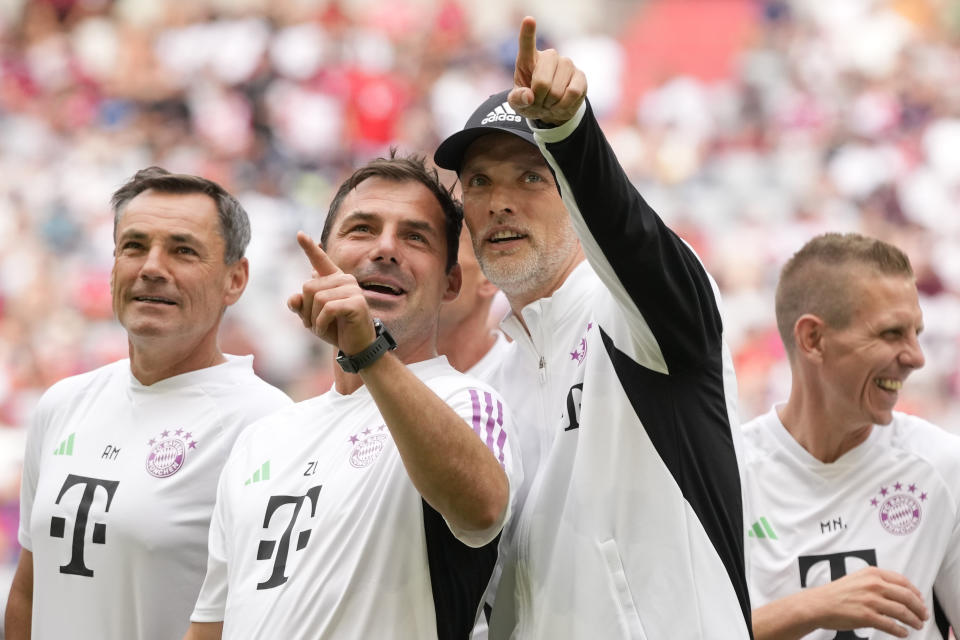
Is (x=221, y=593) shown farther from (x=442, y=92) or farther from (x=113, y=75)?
(x=113, y=75)

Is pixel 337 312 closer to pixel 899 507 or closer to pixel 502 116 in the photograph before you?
pixel 502 116

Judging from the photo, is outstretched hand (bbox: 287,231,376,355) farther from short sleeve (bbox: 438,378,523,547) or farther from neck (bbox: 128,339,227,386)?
neck (bbox: 128,339,227,386)

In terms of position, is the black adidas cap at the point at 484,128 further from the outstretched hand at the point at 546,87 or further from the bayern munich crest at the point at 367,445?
the bayern munich crest at the point at 367,445

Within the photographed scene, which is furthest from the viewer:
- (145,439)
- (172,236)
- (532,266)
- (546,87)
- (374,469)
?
(172,236)

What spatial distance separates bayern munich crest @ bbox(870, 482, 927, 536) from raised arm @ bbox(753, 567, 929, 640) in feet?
1.30

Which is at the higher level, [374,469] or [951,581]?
[374,469]

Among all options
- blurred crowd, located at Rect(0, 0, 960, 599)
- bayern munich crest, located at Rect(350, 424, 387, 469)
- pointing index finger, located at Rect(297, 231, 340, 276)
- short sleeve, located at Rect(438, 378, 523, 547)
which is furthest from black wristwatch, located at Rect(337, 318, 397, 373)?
blurred crowd, located at Rect(0, 0, 960, 599)

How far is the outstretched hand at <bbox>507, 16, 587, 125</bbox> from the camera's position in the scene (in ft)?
7.12

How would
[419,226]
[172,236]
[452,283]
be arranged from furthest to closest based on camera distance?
[172,236]
[452,283]
[419,226]

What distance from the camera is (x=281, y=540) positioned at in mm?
2627

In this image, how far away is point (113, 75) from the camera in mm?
12562

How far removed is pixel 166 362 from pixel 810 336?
2.08 metres

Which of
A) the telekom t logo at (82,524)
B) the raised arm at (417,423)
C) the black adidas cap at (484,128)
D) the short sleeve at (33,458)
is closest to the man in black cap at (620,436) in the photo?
the raised arm at (417,423)

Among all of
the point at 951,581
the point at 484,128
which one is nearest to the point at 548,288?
the point at 484,128
